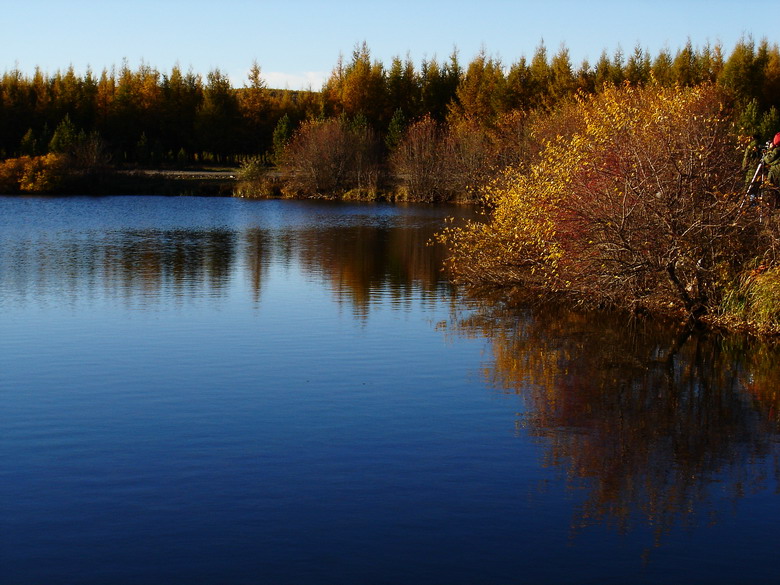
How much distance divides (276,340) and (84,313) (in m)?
4.39

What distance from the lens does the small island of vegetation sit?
16125mm

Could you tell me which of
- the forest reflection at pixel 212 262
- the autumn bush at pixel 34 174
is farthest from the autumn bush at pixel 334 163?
the forest reflection at pixel 212 262

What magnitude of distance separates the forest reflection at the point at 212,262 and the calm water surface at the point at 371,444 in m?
0.90

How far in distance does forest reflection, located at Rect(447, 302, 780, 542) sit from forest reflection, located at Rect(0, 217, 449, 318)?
425 centimetres

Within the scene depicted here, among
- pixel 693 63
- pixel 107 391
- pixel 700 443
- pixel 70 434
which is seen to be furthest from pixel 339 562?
pixel 693 63

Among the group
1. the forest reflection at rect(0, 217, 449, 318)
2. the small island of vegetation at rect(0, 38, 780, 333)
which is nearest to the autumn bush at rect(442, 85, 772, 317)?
the small island of vegetation at rect(0, 38, 780, 333)

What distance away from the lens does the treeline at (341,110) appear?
6169 centimetres

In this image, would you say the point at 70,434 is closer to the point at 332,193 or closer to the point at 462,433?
the point at 462,433

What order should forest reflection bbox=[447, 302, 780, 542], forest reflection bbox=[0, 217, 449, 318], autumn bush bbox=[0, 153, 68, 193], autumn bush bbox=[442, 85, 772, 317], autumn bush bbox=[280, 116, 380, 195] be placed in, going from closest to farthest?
forest reflection bbox=[447, 302, 780, 542] < autumn bush bbox=[442, 85, 772, 317] < forest reflection bbox=[0, 217, 449, 318] < autumn bush bbox=[280, 116, 380, 195] < autumn bush bbox=[0, 153, 68, 193]

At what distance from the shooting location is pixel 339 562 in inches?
279

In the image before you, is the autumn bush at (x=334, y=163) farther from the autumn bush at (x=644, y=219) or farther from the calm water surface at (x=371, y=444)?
the autumn bush at (x=644, y=219)

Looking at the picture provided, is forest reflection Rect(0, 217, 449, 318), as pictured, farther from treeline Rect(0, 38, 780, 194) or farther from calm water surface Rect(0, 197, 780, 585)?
treeline Rect(0, 38, 780, 194)

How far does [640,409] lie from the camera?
1138cm

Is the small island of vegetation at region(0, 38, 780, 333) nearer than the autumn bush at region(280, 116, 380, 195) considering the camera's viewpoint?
Yes
